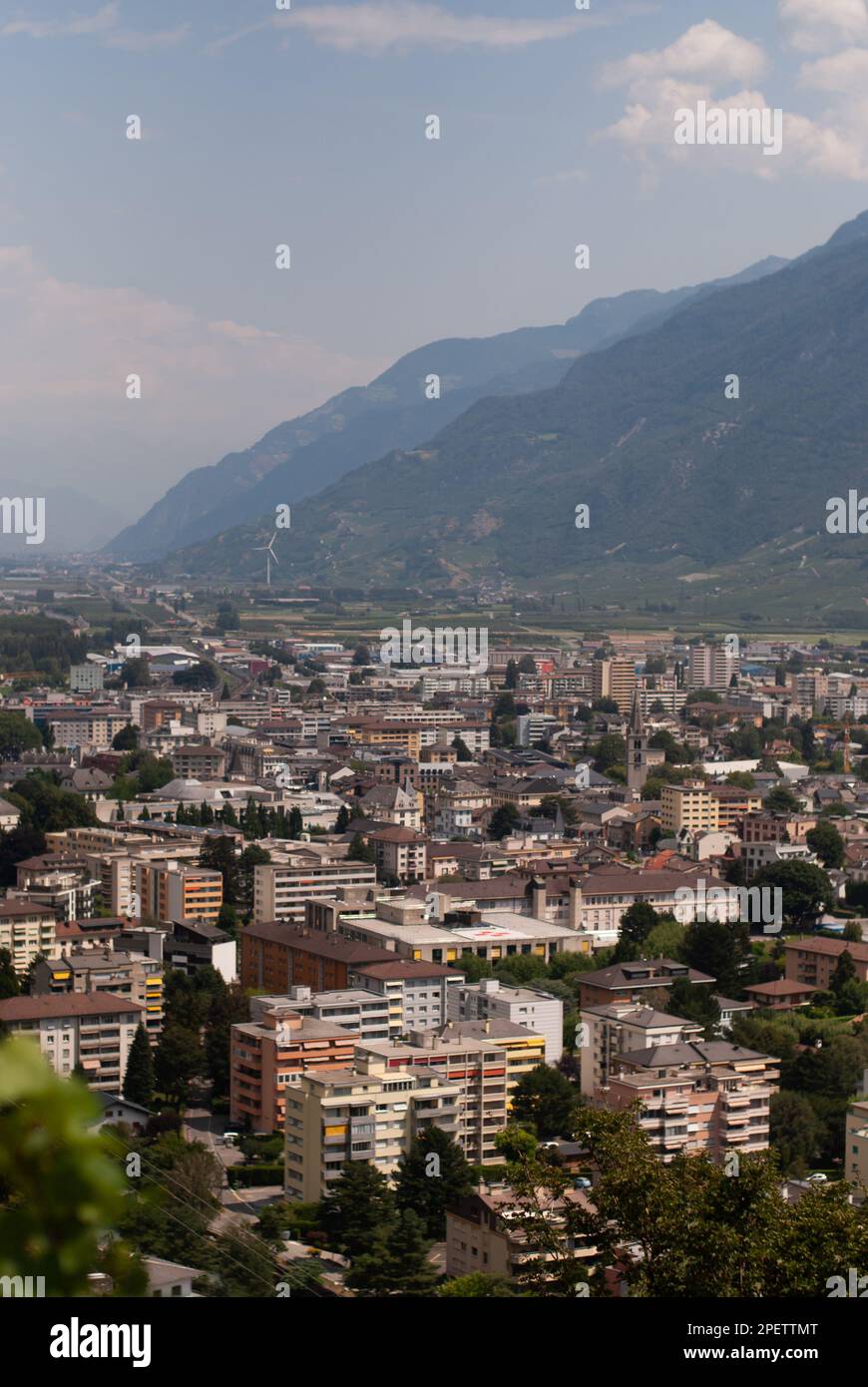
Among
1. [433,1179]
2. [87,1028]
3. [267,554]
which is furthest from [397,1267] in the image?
[267,554]

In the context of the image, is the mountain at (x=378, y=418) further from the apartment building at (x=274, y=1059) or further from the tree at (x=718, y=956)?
the apartment building at (x=274, y=1059)

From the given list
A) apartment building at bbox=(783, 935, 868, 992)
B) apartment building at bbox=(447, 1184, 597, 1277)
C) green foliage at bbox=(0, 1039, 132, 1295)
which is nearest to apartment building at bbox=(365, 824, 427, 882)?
apartment building at bbox=(783, 935, 868, 992)

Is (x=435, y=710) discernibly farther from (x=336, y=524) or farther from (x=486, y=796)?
(x=336, y=524)

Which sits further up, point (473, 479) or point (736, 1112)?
point (473, 479)

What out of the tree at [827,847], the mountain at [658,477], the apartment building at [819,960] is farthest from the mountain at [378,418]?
the apartment building at [819,960]

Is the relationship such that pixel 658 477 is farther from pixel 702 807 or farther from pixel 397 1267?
pixel 397 1267
